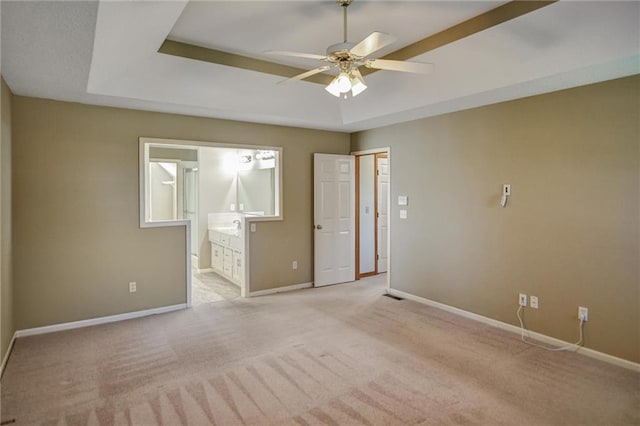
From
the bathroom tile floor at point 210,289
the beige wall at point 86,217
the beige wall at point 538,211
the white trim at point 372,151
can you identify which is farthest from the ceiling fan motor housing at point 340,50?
the bathroom tile floor at point 210,289

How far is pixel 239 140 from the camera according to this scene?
503cm

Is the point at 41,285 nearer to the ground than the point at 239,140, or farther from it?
nearer to the ground

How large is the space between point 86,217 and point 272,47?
2734 mm

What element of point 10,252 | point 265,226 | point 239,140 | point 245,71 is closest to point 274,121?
point 239,140

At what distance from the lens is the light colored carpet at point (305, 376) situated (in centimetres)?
244

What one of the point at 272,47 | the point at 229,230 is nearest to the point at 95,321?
the point at 229,230

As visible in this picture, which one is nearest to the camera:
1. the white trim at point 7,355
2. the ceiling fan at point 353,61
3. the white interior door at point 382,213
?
the ceiling fan at point 353,61

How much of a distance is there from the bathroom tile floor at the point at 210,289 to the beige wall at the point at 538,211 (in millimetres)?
2677

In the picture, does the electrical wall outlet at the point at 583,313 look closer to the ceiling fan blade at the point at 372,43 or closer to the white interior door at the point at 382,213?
the ceiling fan blade at the point at 372,43

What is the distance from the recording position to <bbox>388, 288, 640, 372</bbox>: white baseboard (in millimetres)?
3092

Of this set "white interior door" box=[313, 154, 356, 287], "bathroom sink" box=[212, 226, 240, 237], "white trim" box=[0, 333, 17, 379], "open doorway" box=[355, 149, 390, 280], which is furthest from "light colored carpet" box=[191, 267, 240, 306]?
"open doorway" box=[355, 149, 390, 280]

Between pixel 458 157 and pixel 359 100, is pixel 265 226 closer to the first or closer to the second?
pixel 359 100

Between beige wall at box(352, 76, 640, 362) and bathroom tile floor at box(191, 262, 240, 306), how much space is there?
8.78 feet

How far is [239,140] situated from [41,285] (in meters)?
2.81
